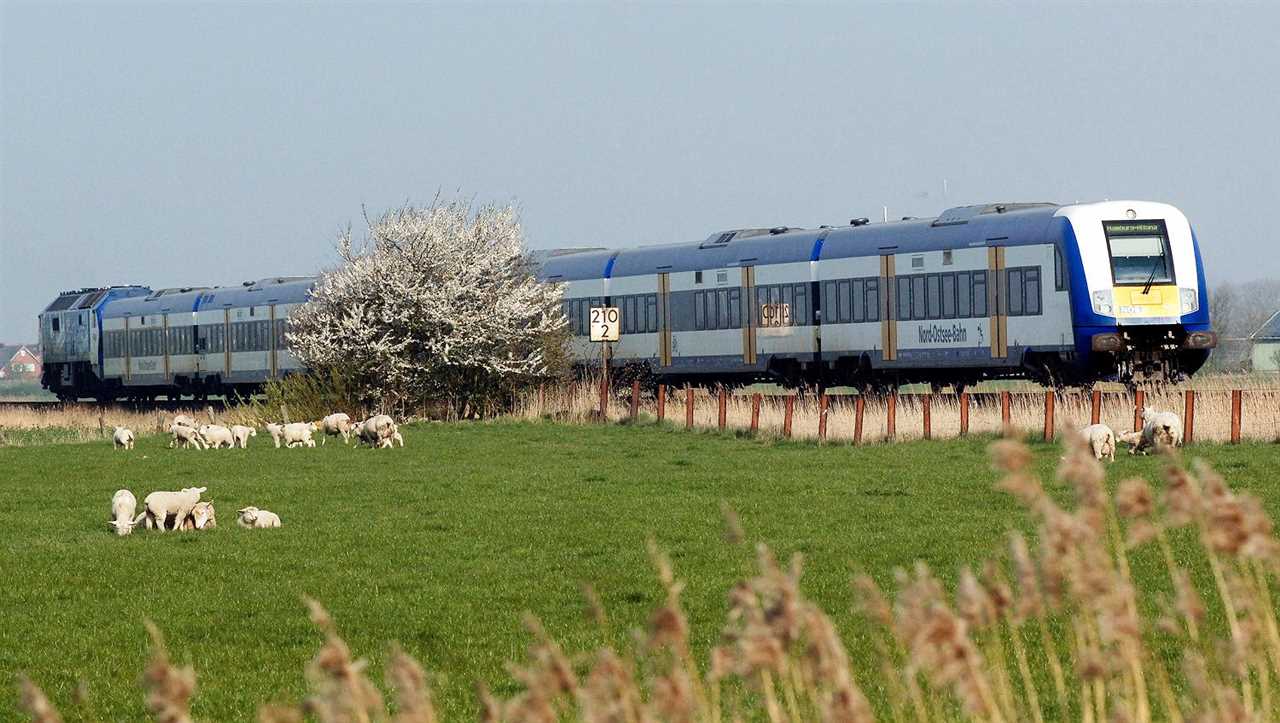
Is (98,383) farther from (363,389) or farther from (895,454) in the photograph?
(895,454)

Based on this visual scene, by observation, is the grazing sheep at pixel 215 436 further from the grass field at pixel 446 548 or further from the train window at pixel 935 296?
the train window at pixel 935 296

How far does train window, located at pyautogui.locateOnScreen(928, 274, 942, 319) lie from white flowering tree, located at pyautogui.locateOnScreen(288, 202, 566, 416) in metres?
9.58

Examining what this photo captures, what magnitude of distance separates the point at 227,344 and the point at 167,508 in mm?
44395

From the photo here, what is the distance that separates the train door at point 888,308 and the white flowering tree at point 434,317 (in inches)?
322

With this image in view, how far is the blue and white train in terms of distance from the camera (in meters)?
59.8

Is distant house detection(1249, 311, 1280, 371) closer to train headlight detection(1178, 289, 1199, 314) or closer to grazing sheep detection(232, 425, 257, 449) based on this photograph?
train headlight detection(1178, 289, 1199, 314)

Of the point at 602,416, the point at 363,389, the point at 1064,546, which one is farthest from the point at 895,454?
the point at 1064,546

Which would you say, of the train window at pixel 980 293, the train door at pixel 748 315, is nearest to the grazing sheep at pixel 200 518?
the train window at pixel 980 293

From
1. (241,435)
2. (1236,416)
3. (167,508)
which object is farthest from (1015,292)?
(167,508)

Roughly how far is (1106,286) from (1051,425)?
7852mm

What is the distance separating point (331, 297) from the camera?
45.4 meters

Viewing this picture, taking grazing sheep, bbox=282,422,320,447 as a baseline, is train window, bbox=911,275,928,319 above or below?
above

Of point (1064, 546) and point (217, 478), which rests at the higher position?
point (1064, 546)

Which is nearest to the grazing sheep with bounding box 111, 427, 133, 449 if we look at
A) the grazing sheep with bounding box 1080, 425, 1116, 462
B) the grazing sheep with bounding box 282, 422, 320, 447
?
the grazing sheep with bounding box 282, 422, 320, 447
